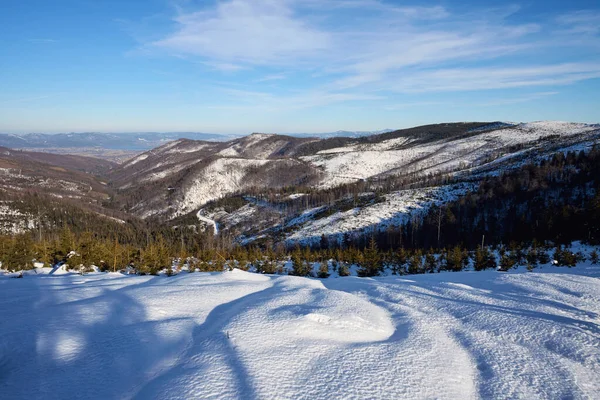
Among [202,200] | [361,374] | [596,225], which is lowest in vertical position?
[202,200]

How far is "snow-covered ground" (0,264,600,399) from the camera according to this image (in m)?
7.93

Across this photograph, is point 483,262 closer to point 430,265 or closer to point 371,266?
point 430,265

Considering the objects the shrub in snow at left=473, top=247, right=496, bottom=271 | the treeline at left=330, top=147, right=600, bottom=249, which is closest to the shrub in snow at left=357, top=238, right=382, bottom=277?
the shrub in snow at left=473, top=247, right=496, bottom=271

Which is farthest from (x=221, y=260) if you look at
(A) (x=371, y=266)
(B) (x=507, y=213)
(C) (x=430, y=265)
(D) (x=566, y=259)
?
(B) (x=507, y=213)

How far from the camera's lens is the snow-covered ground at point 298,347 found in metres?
7.93

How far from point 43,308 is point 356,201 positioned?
349 ft

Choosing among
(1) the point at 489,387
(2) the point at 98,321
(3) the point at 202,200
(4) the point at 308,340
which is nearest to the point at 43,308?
(2) the point at 98,321

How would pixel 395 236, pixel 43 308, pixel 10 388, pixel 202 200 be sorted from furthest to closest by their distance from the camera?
pixel 202 200 → pixel 395 236 → pixel 43 308 → pixel 10 388

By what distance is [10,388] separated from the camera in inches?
318

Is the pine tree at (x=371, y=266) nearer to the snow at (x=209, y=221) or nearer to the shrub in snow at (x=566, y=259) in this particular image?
the shrub in snow at (x=566, y=259)

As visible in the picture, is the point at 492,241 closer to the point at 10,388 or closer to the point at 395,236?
the point at 395,236

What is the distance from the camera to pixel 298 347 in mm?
9805

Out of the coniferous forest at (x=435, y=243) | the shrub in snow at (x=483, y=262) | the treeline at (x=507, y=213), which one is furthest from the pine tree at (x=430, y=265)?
the treeline at (x=507, y=213)

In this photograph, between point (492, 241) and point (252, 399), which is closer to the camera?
point (252, 399)
